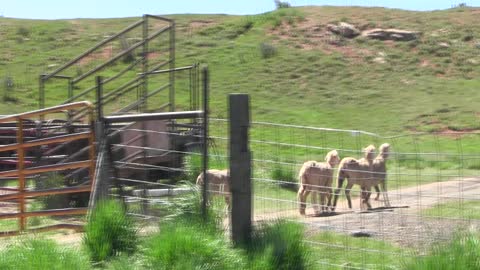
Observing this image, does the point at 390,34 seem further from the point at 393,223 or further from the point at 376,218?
the point at 393,223

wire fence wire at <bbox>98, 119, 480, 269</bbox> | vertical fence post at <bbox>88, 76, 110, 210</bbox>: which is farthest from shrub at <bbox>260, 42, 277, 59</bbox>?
vertical fence post at <bbox>88, 76, 110, 210</bbox>

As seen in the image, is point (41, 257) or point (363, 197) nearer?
point (41, 257)

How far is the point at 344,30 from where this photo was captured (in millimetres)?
50062

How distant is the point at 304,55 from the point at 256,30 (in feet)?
19.0

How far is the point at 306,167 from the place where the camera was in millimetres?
14742

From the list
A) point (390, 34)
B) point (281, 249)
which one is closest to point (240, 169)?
point (281, 249)

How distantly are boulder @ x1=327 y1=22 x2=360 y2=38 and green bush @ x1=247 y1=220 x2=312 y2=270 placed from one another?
135 feet

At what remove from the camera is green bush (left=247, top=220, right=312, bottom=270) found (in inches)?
349

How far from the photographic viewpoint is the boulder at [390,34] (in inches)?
1911

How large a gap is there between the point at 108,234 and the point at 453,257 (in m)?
3.50

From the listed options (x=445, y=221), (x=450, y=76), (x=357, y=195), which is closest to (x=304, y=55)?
(x=450, y=76)

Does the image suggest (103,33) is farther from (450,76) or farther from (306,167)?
(306,167)

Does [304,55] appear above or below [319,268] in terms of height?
above

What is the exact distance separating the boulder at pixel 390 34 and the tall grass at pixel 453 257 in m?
40.9
